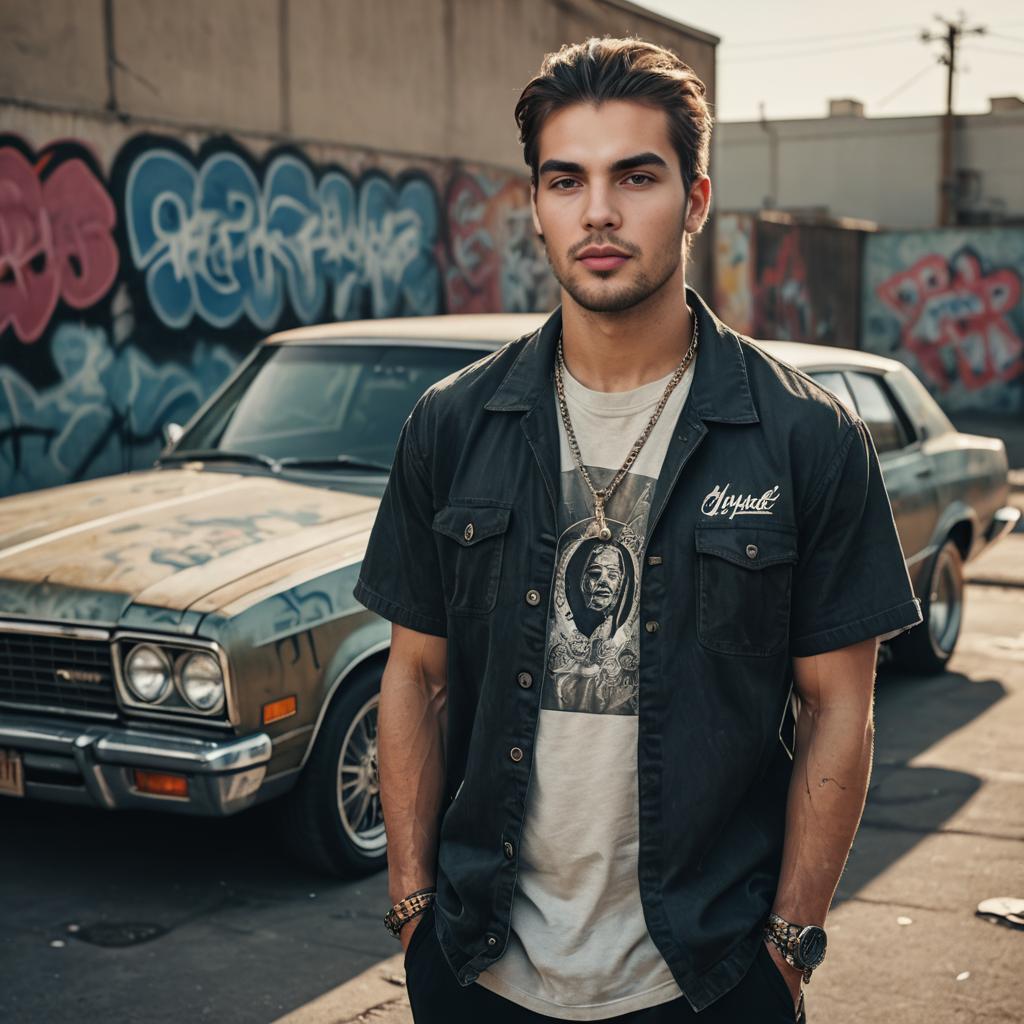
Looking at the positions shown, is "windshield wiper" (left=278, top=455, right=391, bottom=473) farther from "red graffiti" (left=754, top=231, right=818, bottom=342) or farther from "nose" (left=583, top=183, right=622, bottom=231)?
"red graffiti" (left=754, top=231, right=818, bottom=342)

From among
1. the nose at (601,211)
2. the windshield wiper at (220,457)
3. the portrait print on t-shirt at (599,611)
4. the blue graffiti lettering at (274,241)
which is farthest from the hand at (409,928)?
the blue graffiti lettering at (274,241)

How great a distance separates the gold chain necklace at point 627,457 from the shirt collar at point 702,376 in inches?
0.7

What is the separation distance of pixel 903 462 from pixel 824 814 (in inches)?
202

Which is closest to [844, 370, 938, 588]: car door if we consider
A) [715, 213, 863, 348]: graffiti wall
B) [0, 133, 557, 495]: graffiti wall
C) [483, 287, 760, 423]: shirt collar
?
[483, 287, 760, 423]: shirt collar

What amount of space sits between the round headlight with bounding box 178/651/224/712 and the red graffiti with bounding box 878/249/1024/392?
22.6 m

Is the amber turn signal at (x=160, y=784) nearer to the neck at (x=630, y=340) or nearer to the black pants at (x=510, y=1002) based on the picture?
the black pants at (x=510, y=1002)

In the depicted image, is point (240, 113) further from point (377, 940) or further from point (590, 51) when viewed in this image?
point (590, 51)

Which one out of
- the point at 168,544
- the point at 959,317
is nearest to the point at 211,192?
the point at 168,544

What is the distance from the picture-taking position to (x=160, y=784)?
4.32m

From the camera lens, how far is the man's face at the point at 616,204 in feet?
6.71

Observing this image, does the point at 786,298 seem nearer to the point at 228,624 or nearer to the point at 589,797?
the point at 228,624

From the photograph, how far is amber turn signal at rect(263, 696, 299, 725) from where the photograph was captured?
4387mm

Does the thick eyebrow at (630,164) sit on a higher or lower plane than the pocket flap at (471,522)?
higher

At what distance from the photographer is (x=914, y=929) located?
4.38 metres
